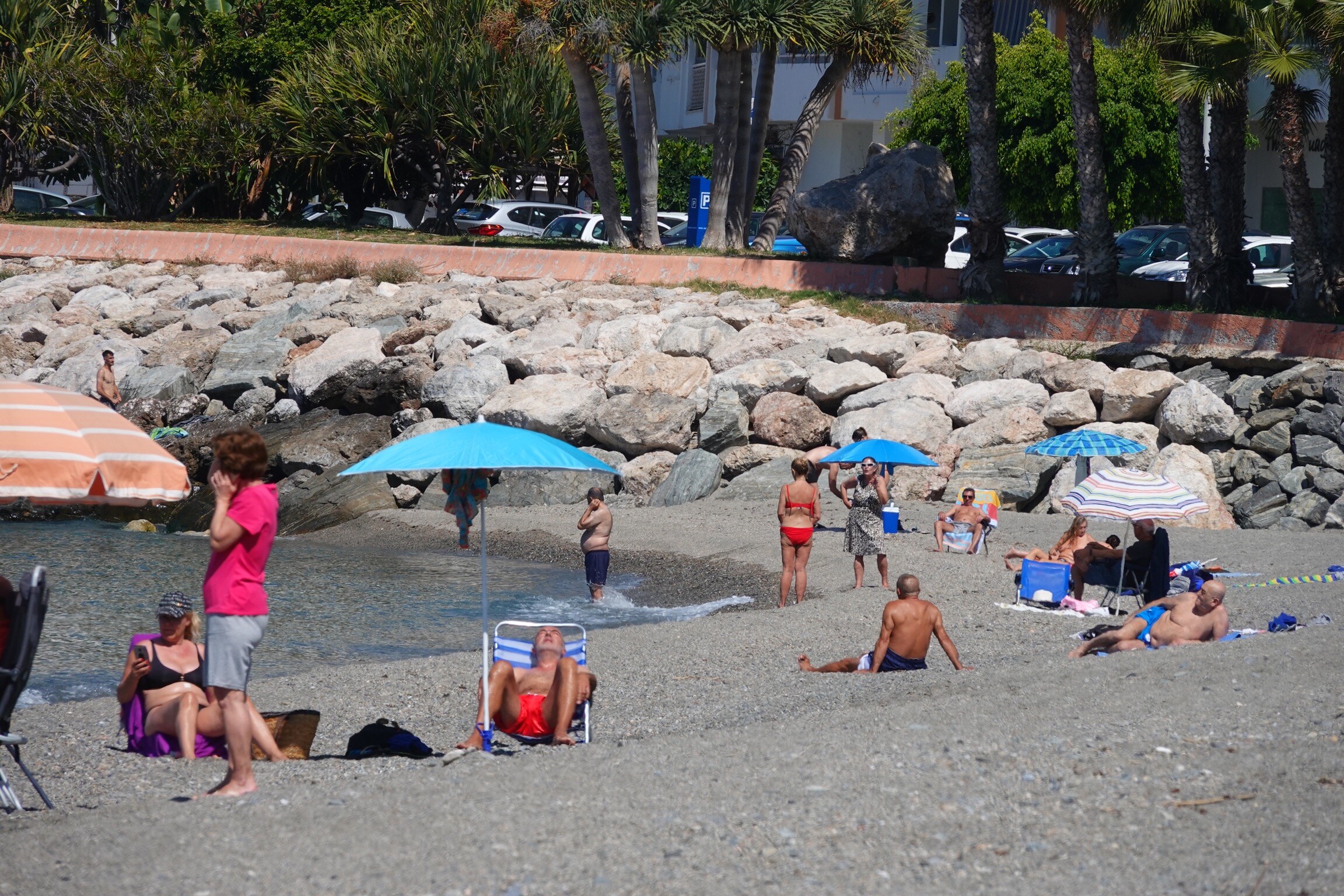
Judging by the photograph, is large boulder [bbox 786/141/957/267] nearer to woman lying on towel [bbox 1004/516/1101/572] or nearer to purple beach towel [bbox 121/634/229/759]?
woman lying on towel [bbox 1004/516/1101/572]

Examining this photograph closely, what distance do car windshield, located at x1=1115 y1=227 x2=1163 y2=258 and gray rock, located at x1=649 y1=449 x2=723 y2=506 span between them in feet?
30.3

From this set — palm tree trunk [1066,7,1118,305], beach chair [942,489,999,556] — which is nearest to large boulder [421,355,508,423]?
beach chair [942,489,999,556]

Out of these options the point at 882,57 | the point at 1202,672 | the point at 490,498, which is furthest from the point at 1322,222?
the point at 1202,672

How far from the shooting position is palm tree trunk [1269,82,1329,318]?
1734 cm

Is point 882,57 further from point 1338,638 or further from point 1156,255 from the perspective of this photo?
point 1338,638

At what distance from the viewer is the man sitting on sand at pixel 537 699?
7.41m

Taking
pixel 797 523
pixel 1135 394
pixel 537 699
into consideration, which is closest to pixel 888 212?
pixel 1135 394

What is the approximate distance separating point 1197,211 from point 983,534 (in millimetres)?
7008

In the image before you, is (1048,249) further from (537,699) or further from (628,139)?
(537,699)

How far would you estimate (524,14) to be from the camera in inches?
913

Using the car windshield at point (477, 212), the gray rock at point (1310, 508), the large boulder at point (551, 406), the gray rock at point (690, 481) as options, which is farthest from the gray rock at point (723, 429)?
the car windshield at point (477, 212)

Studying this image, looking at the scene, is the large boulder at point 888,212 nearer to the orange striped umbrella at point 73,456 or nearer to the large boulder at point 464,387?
the large boulder at point 464,387

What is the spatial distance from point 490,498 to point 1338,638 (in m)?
11.6

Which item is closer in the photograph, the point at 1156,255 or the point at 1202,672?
the point at 1202,672
